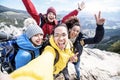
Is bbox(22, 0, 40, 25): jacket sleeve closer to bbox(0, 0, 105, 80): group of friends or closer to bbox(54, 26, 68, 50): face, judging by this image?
bbox(0, 0, 105, 80): group of friends

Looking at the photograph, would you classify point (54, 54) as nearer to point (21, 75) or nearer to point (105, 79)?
point (21, 75)

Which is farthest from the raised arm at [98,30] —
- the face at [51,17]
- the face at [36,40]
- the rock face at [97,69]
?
the rock face at [97,69]

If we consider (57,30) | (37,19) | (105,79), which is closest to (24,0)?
(37,19)

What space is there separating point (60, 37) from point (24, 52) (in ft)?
2.23

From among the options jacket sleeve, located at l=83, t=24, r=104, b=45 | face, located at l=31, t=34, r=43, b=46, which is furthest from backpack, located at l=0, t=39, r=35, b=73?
jacket sleeve, located at l=83, t=24, r=104, b=45

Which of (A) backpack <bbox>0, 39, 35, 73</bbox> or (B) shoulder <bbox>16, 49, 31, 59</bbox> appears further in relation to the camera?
(A) backpack <bbox>0, 39, 35, 73</bbox>

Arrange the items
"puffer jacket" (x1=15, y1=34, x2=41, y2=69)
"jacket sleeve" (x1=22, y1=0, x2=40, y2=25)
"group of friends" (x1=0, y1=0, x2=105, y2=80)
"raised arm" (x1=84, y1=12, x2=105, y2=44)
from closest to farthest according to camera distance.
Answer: "group of friends" (x1=0, y1=0, x2=105, y2=80) < "puffer jacket" (x1=15, y1=34, x2=41, y2=69) < "raised arm" (x1=84, y1=12, x2=105, y2=44) < "jacket sleeve" (x1=22, y1=0, x2=40, y2=25)

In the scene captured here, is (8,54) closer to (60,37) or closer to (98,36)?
(60,37)

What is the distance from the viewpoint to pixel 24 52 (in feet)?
12.2

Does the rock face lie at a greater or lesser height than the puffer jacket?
lesser

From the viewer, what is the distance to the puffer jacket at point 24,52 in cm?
369

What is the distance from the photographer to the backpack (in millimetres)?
3906

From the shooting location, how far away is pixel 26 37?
402 centimetres

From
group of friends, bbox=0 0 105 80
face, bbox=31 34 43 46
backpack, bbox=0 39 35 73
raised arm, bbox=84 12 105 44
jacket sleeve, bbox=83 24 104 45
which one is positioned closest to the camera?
group of friends, bbox=0 0 105 80
